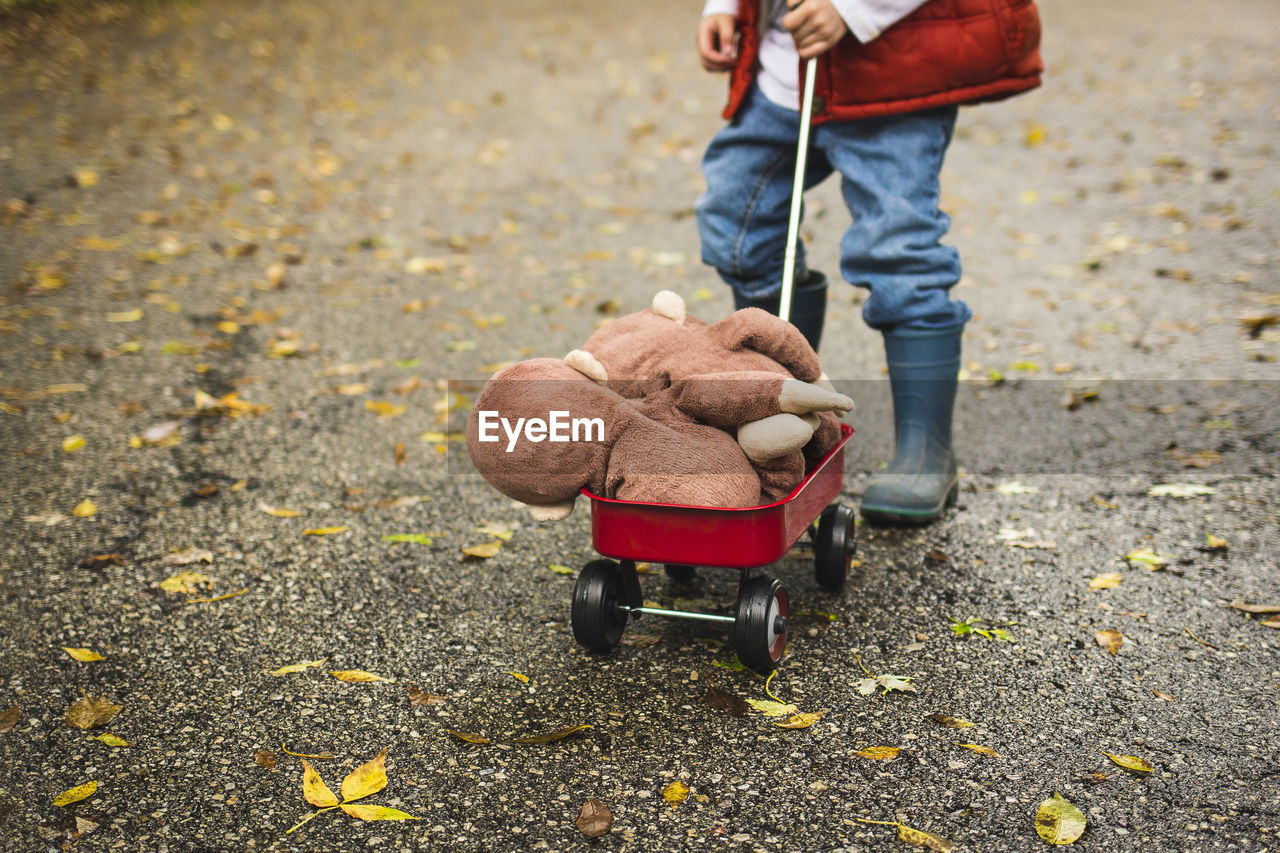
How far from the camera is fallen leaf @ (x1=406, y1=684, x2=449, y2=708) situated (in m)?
2.31

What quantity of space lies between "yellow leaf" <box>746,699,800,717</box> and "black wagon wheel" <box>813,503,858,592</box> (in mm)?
472

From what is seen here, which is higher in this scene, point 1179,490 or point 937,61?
point 937,61

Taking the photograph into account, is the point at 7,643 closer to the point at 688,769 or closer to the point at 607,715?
the point at 607,715

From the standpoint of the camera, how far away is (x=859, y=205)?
9.46ft

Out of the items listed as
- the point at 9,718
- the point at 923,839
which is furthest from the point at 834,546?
the point at 9,718

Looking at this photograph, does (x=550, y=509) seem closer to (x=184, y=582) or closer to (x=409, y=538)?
(x=409, y=538)

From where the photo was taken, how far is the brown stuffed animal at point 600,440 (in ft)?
7.00

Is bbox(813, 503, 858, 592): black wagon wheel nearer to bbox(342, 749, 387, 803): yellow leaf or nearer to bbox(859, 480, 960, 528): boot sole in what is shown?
bbox(859, 480, 960, 528): boot sole

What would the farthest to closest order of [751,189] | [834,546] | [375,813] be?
[751,189] → [834,546] → [375,813]

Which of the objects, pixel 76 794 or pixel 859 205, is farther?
pixel 859 205

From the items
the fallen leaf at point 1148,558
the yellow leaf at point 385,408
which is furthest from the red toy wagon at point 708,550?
the yellow leaf at point 385,408

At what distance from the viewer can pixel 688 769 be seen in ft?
6.75

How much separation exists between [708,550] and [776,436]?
0.27 m

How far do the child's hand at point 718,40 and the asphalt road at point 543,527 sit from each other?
4.57 feet
